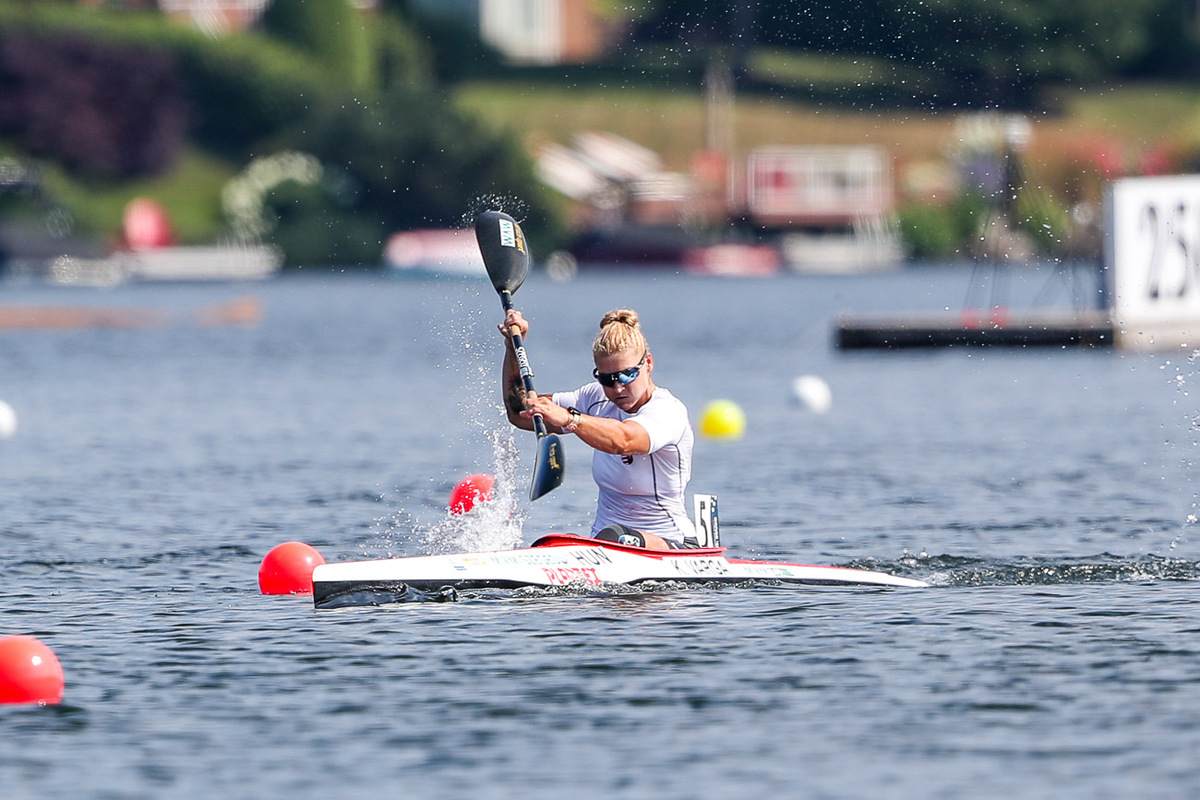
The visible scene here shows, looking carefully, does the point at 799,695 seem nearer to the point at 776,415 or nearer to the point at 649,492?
the point at 649,492

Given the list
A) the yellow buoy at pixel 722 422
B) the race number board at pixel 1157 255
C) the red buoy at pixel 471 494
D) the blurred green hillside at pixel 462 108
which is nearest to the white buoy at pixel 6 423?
the yellow buoy at pixel 722 422

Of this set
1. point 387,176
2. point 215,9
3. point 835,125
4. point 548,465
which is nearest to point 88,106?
point 387,176

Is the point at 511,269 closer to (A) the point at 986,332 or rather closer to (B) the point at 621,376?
(B) the point at 621,376

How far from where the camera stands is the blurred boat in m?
97.2

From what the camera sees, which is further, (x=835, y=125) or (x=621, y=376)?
(x=835, y=125)

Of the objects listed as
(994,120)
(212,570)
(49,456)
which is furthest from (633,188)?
(212,570)

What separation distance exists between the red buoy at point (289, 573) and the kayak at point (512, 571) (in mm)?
858

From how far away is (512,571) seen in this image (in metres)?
14.3

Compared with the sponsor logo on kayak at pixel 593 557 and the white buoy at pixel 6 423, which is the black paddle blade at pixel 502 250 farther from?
the white buoy at pixel 6 423

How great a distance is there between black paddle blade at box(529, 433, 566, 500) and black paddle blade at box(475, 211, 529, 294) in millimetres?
1477

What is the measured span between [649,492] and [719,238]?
318 ft

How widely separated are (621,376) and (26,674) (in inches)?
164

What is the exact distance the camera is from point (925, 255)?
10838cm

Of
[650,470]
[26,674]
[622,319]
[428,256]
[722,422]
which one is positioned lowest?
[26,674]
